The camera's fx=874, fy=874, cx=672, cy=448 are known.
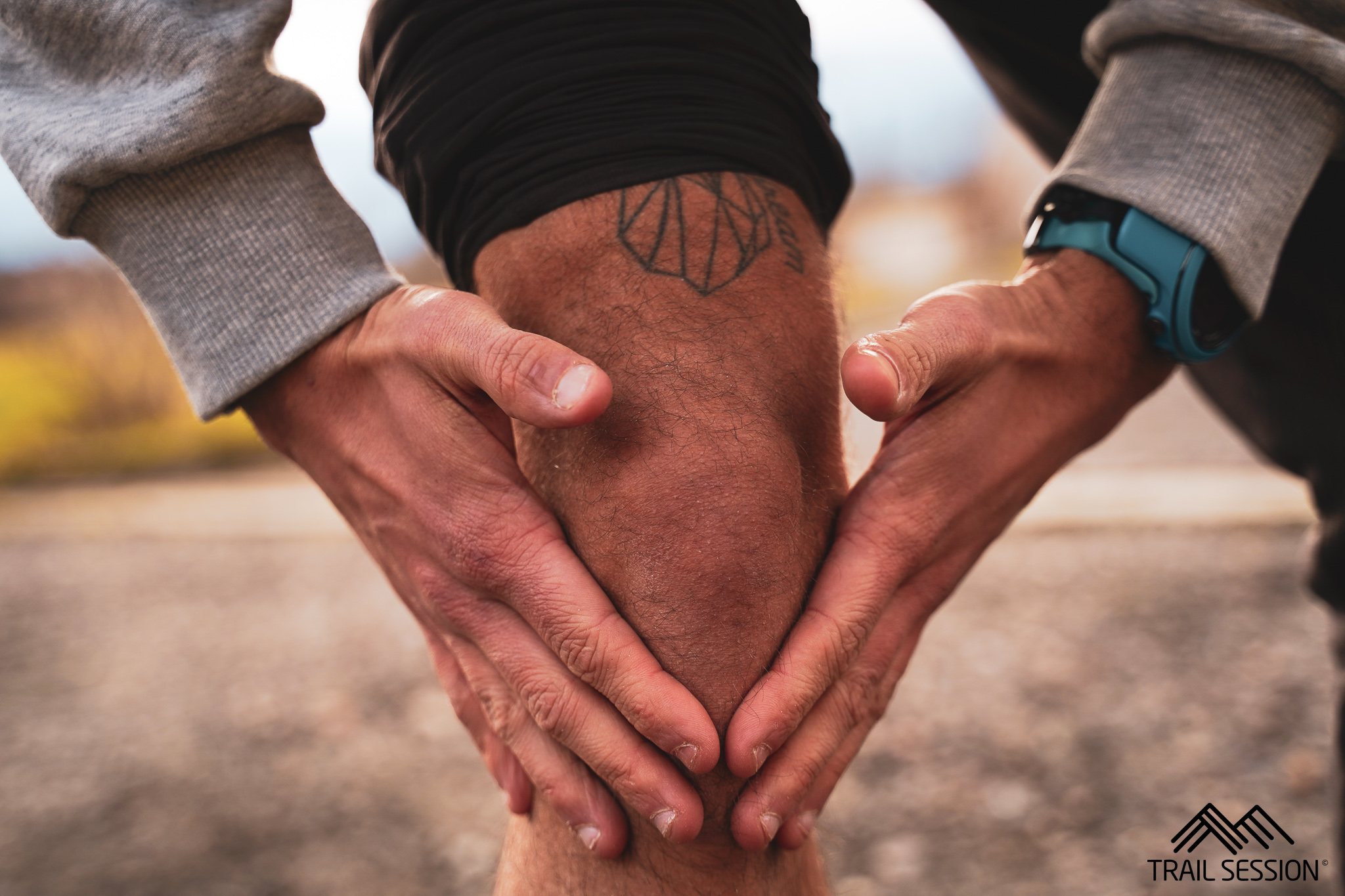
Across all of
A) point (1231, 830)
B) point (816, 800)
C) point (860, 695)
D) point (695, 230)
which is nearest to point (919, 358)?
point (695, 230)

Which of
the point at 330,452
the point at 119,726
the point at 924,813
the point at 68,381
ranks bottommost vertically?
the point at 68,381

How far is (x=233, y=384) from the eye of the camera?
0.97 metres

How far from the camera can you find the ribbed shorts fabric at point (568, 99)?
958mm

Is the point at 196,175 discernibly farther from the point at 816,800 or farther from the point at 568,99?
the point at 816,800

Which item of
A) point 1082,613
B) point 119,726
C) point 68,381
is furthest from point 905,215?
point 119,726

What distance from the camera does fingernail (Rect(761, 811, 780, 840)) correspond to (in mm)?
881

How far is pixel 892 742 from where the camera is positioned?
7.06ft

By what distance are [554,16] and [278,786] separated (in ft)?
6.48

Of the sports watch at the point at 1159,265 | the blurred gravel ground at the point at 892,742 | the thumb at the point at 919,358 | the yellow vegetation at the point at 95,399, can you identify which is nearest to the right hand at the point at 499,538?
the thumb at the point at 919,358

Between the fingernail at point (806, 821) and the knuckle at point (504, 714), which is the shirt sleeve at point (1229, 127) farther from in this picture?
the knuckle at point (504, 714)

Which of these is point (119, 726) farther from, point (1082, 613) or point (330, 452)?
point (1082, 613)

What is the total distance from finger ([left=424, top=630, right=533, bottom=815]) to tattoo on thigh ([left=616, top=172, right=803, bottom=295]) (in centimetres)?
54

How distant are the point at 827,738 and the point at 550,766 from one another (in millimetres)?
299

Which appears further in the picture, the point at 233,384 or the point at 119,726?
the point at 119,726
